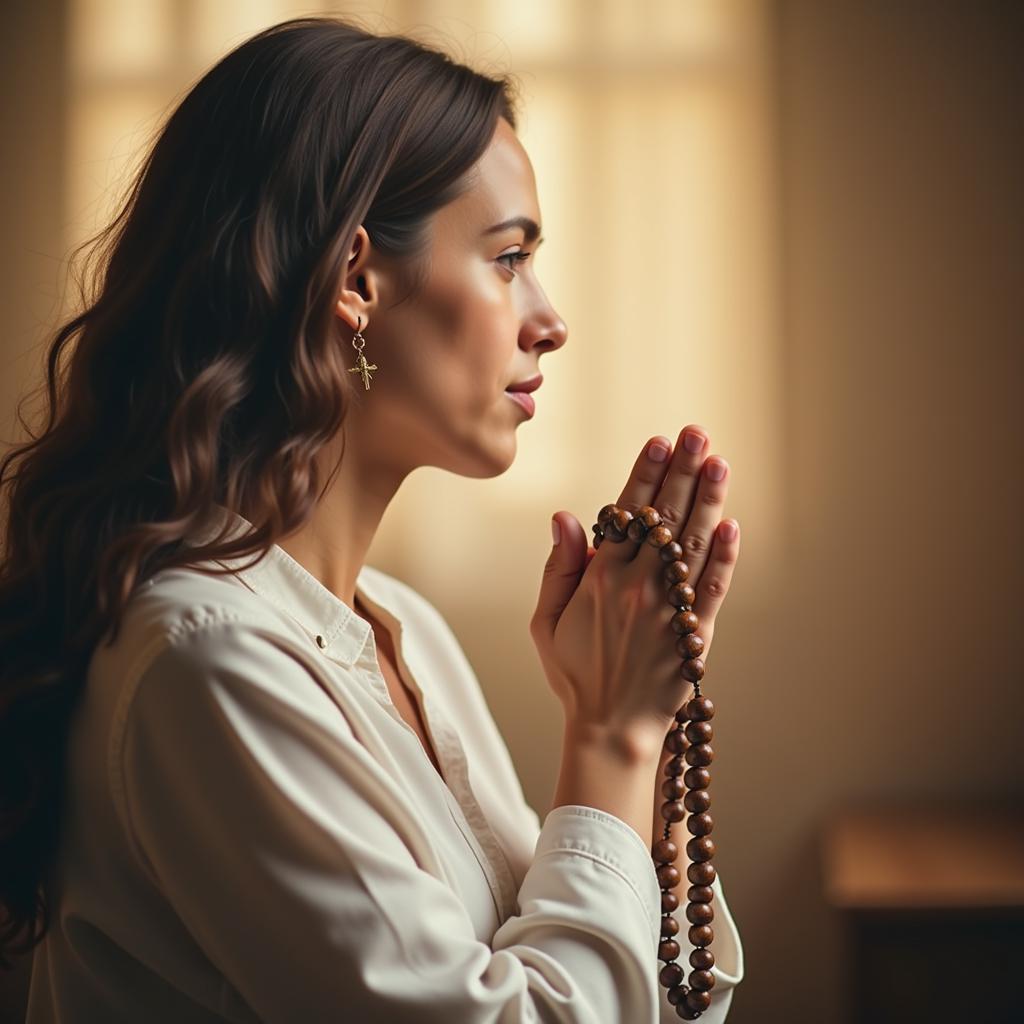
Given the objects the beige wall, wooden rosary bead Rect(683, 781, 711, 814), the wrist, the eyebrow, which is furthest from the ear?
the beige wall

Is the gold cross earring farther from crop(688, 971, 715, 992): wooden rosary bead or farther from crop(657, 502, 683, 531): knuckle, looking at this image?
crop(688, 971, 715, 992): wooden rosary bead

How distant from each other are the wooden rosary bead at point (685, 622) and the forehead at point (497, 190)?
16.5 inches

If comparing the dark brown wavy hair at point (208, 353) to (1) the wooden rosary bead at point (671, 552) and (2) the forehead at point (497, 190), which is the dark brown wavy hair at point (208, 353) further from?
(1) the wooden rosary bead at point (671, 552)

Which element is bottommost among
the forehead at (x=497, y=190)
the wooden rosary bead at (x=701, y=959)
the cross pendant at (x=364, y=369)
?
the wooden rosary bead at (x=701, y=959)

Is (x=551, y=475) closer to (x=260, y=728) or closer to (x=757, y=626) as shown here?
(x=757, y=626)

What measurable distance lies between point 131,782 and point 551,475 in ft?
3.46

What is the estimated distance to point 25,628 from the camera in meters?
0.92

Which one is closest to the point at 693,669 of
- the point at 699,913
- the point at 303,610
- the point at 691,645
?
the point at 691,645

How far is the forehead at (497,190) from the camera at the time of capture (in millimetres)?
1079

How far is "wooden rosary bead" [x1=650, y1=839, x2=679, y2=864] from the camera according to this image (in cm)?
106

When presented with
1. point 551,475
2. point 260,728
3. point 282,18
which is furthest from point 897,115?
point 260,728

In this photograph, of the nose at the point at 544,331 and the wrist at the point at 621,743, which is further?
the nose at the point at 544,331

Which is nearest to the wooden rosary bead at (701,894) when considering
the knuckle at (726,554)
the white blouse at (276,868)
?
the white blouse at (276,868)

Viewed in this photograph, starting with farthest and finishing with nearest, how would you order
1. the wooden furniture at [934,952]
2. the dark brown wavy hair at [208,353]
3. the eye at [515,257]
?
the wooden furniture at [934,952], the eye at [515,257], the dark brown wavy hair at [208,353]
